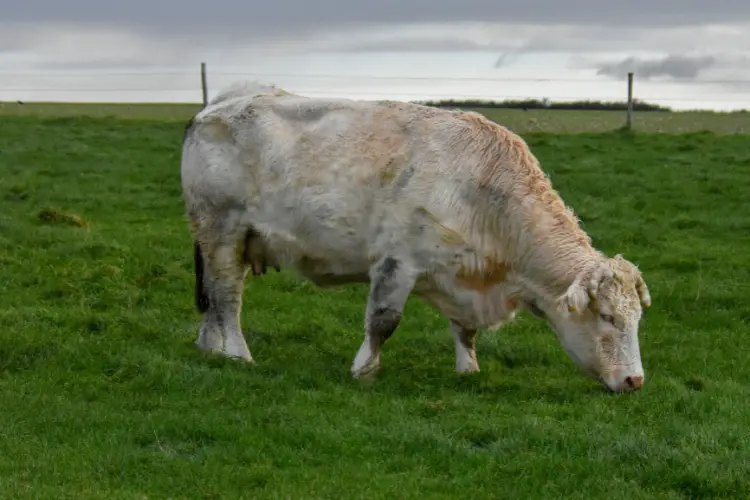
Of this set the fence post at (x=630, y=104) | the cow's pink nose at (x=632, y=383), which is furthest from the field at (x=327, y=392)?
the fence post at (x=630, y=104)

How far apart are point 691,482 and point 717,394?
184 centimetres

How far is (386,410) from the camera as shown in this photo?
22.2ft

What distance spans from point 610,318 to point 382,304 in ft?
5.30

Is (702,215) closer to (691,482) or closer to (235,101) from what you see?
(235,101)

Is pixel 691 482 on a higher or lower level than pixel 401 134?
lower

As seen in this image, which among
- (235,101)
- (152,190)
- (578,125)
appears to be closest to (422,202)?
(235,101)

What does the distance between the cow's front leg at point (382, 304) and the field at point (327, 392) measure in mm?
185

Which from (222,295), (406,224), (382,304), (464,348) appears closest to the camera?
(406,224)

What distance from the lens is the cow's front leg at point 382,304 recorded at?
7625mm

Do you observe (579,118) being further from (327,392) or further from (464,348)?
(327,392)

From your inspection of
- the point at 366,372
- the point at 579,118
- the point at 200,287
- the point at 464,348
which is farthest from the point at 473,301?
the point at 579,118

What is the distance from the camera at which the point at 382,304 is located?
7.68m

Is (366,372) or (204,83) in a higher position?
(204,83)

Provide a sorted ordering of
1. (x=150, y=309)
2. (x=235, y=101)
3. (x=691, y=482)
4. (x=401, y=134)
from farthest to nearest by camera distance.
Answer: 1. (x=150, y=309)
2. (x=235, y=101)
3. (x=401, y=134)
4. (x=691, y=482)
